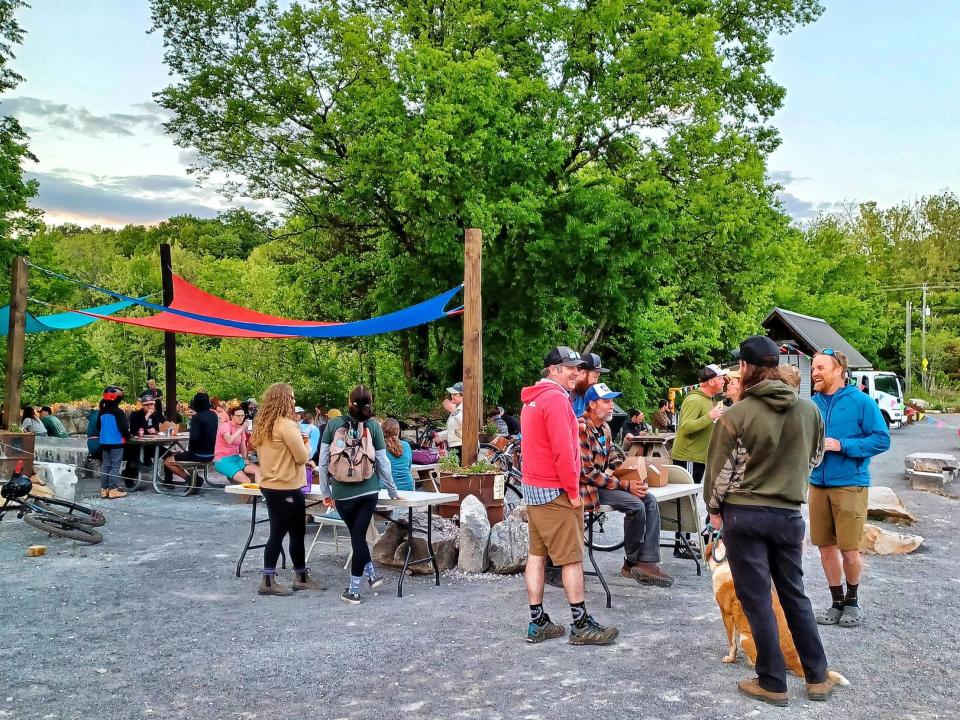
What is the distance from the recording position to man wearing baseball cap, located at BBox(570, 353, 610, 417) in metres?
5.84

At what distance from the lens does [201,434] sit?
11.2 m

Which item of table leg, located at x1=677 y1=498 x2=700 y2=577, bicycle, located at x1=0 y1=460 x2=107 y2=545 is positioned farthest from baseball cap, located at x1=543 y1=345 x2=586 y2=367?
bicycle, located at x1=0 y1=460 x2=107 y2=545

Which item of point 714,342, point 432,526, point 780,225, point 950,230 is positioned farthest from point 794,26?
point 950,230

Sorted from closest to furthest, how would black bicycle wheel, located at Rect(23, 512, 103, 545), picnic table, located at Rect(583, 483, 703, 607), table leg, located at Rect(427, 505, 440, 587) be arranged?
picnic table, located at Rect(583, 483, 703, 607)
table leg, located at Rect(427, 505, 440, 587)
black bicycle wheel, located at Rect(23, 512, 103, 545)

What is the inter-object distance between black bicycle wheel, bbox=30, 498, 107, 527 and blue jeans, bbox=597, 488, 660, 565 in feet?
16.7

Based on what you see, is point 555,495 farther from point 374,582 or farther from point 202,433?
point 202,433

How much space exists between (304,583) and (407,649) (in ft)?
5.95

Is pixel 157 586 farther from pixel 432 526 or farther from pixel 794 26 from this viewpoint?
pixel 794 26

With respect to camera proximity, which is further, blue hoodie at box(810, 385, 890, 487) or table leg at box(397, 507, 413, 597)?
table leg at box(397, 507, 413, 597)

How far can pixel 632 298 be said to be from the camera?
693 inches

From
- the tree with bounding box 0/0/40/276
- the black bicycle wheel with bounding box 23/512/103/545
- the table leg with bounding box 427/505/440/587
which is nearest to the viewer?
the table leg with bounding box 427/505/440/587

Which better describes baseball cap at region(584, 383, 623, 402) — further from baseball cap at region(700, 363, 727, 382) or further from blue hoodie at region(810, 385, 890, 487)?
blue hoodie at region(810, 385, 890, 487)

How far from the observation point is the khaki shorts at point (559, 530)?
4668mm

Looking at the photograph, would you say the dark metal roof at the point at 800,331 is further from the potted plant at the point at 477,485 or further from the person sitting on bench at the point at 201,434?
the potted plant at the point at 477,485
